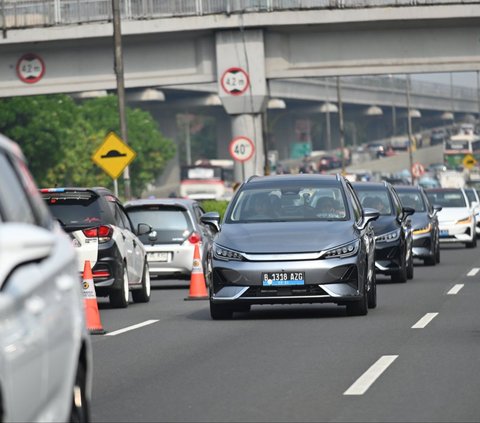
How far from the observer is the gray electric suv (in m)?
17.3

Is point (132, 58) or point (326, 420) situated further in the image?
point (132, 58)

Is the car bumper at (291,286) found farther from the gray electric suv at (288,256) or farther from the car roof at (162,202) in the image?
the car roof at (162,202)

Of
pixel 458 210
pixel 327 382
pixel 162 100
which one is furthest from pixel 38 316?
pixel 162 100

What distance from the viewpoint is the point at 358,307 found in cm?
1789

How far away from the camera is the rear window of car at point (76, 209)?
20.7m

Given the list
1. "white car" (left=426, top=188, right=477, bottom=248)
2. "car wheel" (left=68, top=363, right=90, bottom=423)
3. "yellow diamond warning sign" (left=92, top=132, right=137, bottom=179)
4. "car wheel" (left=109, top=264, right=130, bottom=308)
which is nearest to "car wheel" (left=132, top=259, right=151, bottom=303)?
"car wheel" (left=109, top=264, right=130, bottom=308)

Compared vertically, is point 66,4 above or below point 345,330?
above

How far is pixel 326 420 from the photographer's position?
9.52 meters

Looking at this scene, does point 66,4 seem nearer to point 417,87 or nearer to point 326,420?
point 326,420

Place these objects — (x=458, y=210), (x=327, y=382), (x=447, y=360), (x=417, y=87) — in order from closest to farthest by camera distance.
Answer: (x=327, y=382) < (x=447, y=360) < (x=458, y=210) < (x=417, y=87)

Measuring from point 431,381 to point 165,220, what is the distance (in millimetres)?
16458

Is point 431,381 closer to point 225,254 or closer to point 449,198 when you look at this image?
point 225,254

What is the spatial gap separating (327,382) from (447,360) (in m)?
1.69

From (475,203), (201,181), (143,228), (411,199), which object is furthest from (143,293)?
(201,181)
